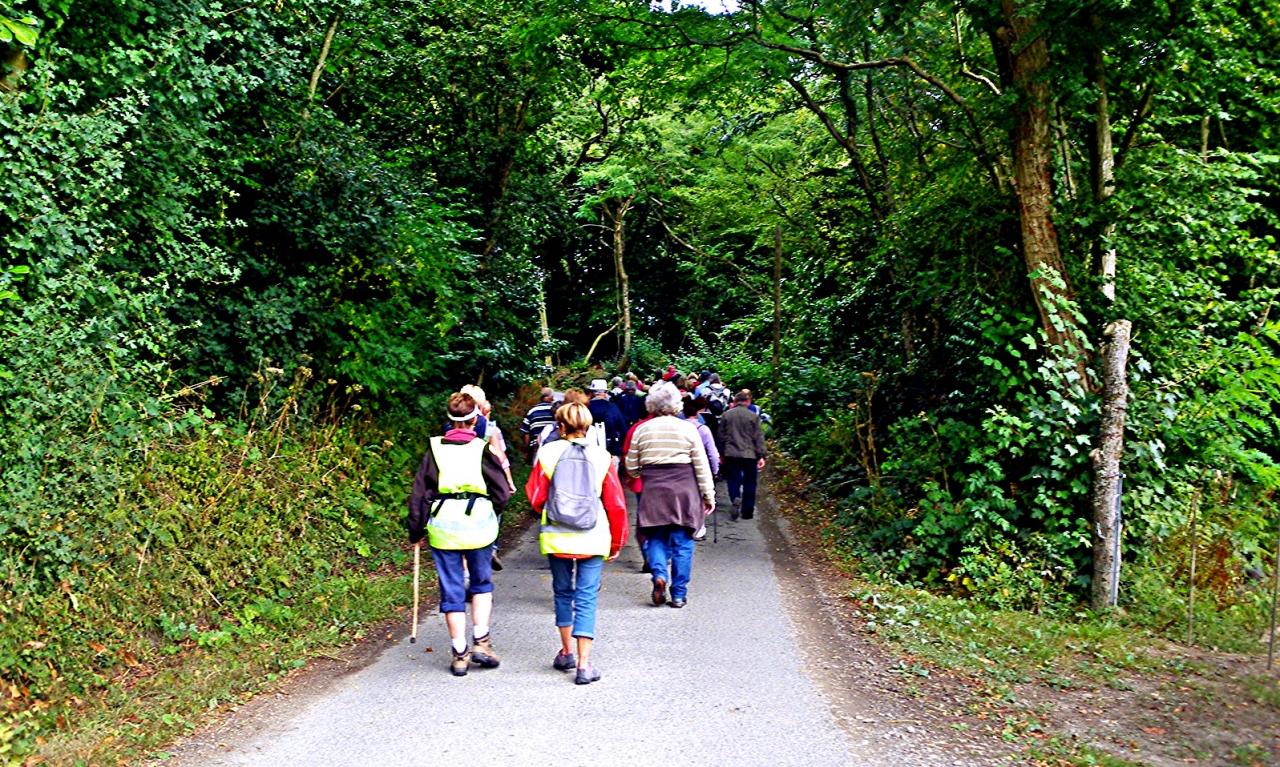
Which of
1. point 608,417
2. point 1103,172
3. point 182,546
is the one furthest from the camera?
point 608,417

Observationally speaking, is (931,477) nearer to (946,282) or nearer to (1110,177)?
(946,282)

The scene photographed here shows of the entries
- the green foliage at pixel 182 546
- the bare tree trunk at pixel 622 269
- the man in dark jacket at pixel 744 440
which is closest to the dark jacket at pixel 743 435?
the man in dark jacket at pixel 744 440

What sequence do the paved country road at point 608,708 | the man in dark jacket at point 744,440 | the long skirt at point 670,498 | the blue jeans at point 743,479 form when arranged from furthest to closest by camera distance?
the blue jeans at point 743,479, the man in dark jacket at point 744,440, the long skirt at point 670,498, the paved country road at point 608,708

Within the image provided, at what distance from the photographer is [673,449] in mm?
8797

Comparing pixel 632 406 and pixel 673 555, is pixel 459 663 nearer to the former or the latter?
pixel 673 555

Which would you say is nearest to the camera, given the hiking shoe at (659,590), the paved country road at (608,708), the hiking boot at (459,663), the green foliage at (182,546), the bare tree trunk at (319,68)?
the paved country road at (608,708)

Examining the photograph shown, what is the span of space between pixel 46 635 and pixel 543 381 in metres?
17.9

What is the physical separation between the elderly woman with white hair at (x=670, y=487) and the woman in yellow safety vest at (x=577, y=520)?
178cm

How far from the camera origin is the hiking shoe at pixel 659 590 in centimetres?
891

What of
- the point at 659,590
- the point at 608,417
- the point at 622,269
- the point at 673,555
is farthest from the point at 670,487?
the point at 622,269

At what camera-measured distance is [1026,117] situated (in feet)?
33.5

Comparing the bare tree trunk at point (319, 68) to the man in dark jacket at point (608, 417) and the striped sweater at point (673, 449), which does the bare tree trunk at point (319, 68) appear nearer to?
the man in dark jacket at point (608, 417)

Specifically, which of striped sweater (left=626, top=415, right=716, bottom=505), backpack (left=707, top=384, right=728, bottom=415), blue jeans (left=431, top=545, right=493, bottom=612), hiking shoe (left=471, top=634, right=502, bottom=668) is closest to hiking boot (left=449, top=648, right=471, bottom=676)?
hiking shoe (left=471, top=634, right=502, bottom=668)

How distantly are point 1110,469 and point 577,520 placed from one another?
627 centimetres
